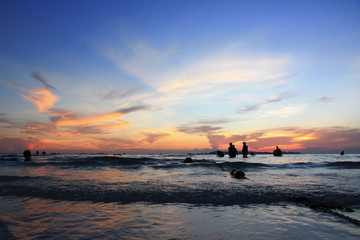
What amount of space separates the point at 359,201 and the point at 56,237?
8217mm

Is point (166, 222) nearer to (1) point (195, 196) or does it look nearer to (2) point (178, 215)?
(2) point (178, 215)

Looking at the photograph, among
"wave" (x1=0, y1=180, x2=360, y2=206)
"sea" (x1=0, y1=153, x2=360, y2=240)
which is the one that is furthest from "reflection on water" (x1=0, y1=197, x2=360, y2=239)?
"wave" (x1=0, y1=180, x2=360, y2=206)

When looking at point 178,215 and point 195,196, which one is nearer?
point 178,215

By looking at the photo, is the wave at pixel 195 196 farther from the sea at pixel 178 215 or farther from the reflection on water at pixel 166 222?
the reflection on water at pixel 166 222

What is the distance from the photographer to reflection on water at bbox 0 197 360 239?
3768 millimetres

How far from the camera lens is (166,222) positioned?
448cm

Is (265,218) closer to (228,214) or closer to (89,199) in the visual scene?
(228,214)

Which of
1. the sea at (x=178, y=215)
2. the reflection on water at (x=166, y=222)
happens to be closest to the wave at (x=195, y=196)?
the sea at (x=178, y=215)

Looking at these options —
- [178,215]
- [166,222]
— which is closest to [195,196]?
[178,215]

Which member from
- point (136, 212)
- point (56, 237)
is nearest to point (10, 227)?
point (56, 237)

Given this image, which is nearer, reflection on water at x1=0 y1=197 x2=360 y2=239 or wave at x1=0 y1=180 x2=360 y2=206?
reflection on water at x1=0 y1=197 x2=360 y2=239

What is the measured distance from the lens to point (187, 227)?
415 centimetres

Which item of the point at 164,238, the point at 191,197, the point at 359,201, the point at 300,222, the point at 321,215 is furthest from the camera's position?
the point at 191,197

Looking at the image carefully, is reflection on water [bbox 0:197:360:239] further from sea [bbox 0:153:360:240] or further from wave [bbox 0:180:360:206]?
wave [bbox 0:180:360:206]
